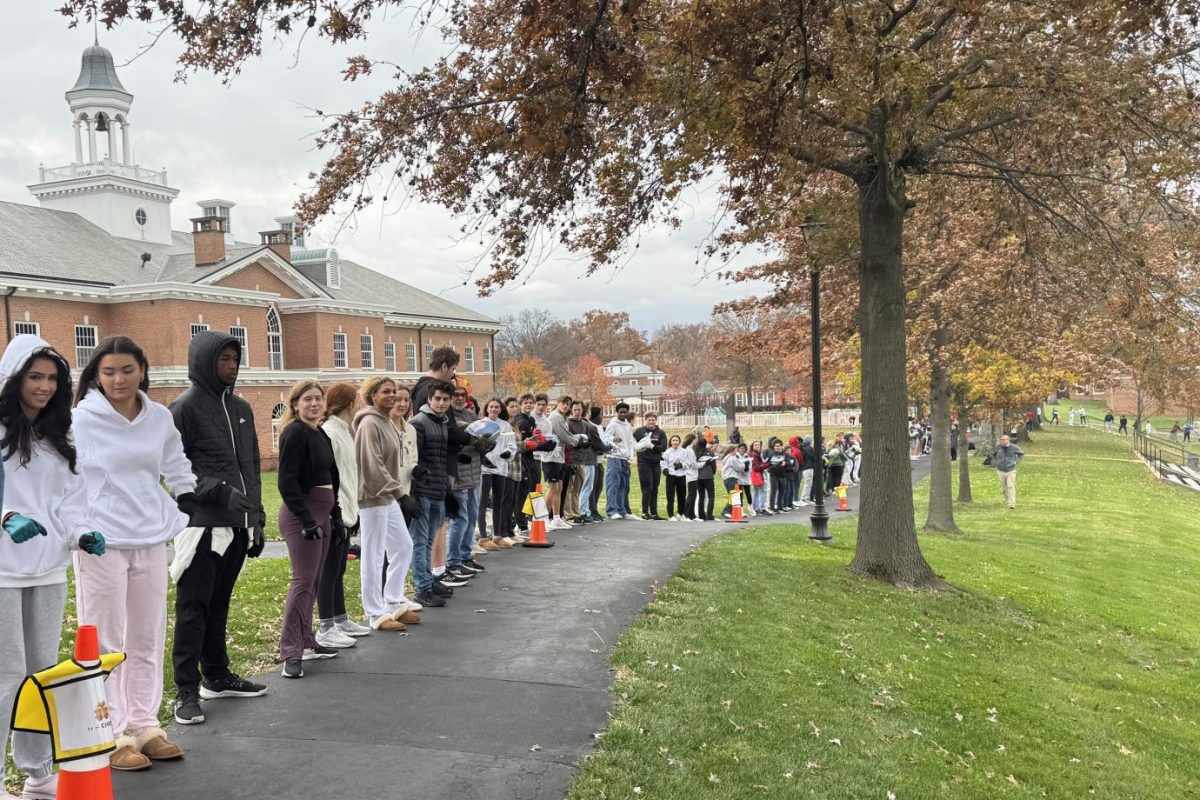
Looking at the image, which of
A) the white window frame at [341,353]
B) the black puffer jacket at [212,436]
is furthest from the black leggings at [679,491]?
the white window frame at [341,353]

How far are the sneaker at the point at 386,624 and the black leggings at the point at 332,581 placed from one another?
1.26 ft

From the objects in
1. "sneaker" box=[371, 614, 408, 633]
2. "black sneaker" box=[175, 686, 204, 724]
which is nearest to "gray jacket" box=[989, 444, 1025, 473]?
"sneaker" box=[371, 614, 408, 633]

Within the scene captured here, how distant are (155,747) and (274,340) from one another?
4657cm

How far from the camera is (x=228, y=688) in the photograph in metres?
6.07

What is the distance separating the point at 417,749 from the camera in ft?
17.5

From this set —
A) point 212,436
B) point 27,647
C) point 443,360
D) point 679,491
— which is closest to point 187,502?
point 212,436

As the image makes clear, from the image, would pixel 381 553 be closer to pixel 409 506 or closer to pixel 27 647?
pixel 409 506

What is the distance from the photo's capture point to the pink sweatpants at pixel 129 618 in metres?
4.93

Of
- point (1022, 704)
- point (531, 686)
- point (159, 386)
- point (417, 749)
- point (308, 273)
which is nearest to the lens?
point (417, 749)

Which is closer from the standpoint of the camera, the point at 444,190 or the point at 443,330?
the point at 444,190

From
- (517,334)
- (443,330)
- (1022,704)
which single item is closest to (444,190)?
(1022,704)

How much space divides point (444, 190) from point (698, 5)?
3.93 meters

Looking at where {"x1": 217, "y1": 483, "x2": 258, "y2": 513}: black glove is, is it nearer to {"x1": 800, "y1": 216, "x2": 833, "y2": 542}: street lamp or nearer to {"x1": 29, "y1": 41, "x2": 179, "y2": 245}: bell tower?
{"x1": 800, "y1": 216, "x2": 833, "y2": 542}: street lamp

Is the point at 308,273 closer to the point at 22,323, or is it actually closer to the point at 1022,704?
the point at 22,323
